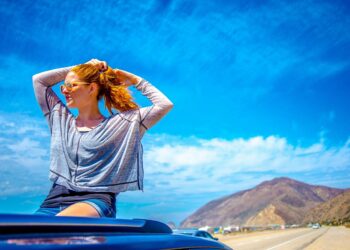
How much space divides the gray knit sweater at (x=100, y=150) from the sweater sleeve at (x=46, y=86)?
24 millimetres

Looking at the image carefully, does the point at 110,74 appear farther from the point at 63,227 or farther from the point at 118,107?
the point at 63,227

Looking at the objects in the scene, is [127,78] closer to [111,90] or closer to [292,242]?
[111,90]

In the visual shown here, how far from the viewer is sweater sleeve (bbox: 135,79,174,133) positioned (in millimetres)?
2732

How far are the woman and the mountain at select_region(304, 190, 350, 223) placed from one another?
5197 inches

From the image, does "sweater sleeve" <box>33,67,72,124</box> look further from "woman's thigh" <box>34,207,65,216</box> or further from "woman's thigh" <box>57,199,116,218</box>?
"woman's thigh" <box>57,199,116,218</box>

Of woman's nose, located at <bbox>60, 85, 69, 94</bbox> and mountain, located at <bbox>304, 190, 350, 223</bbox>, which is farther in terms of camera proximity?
mountain, located at <bbox>304, 190, 350, 223</bbox>

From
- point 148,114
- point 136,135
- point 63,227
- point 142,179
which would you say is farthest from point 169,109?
point 63,227

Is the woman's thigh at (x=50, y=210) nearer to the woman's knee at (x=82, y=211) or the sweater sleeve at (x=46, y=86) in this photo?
the woman's knee at (x=82, y=211)

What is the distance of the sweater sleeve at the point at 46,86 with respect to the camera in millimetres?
2801

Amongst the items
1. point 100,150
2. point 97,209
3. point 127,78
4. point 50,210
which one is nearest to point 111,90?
point 127,78

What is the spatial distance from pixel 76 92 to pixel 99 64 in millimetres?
251

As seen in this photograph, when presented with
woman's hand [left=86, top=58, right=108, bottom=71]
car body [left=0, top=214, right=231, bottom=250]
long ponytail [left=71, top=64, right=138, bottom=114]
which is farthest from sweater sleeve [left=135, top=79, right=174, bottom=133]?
car body [left=0, top=214, right=231, bottom=250]

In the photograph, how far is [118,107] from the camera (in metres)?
2.88

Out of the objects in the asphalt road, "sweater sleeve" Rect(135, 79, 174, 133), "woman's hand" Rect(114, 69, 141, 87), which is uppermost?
"woman's hand" Rect(114, 69, 141, 87)
